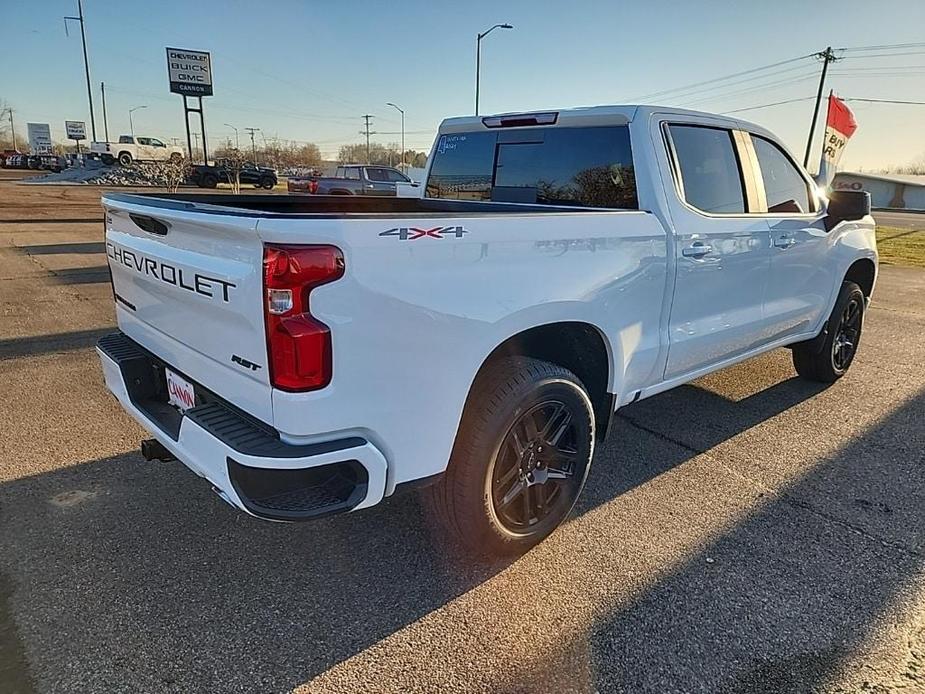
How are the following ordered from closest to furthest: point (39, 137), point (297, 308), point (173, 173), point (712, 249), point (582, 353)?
1. point (297, 308)
2. point (582, 353)
3. point (712, 249)
4. point (173, 173)
5. point (39, 137)

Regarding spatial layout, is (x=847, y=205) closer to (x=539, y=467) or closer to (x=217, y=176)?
(x=539, y=467)

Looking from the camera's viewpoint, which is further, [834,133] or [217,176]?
[217,176]

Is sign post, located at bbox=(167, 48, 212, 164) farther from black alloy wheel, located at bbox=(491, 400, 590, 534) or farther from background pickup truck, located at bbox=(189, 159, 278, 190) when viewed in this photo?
black alloy wheel, located at bbox=(491, 400, 590, 534)

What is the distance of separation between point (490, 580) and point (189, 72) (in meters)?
55.8

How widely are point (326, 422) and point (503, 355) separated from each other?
952 mm

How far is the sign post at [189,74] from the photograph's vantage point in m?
48.6

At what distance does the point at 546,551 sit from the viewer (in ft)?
9.73

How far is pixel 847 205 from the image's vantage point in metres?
4.45

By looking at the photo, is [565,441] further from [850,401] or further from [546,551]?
[850,401]

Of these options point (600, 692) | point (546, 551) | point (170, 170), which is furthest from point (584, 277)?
point (170, 170)

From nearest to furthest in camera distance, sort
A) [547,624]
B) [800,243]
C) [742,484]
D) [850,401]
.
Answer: [547,624], [742,484], [800,243], [850,401]

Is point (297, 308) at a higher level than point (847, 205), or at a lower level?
lower

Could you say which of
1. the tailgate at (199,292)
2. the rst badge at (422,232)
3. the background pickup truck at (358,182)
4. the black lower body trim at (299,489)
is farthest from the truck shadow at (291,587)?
the background pickup truck at (358,182)

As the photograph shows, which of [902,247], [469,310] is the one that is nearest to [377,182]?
[902,247]
